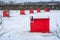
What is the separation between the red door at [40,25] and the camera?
10.4m

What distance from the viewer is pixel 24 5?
3666cm

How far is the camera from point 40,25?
10.4 m

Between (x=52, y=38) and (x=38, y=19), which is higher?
(x=38, y=19)

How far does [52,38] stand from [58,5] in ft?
88.3

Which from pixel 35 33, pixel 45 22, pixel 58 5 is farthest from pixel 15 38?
pixel 58 5

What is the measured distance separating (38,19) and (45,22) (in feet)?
1.19

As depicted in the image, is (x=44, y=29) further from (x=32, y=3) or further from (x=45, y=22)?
(x=32, y=3)

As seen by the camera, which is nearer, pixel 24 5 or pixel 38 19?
pixel 38 19

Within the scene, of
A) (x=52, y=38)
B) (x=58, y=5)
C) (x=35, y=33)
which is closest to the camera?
(x=52, y=38)

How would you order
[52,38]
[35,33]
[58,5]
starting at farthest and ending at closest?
1. [58,5]
2. [35,33]
3. [52,38]

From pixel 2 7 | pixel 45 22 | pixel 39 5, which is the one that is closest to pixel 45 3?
pixel 39 5

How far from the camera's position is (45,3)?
3678cm

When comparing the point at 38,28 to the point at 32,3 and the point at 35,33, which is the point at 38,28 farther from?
the point at 32,3

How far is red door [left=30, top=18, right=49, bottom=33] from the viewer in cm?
1041
